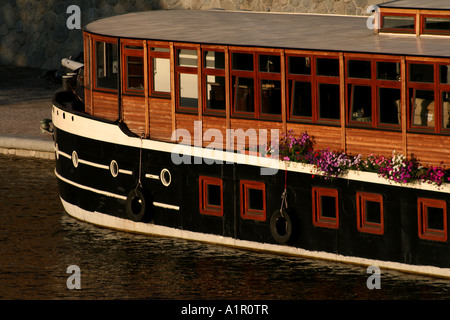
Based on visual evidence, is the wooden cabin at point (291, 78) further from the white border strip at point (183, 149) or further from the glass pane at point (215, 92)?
the white border strip at point (183, 149)

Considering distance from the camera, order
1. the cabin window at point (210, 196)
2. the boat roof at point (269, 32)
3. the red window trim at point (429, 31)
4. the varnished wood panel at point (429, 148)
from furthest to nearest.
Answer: the cabin window at point (210, 196) < the red window trim at point (429, 31) < the boat roof at point (269, 32) < the varnished wood panel at point (429, 148)

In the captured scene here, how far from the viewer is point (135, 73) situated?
2448cm

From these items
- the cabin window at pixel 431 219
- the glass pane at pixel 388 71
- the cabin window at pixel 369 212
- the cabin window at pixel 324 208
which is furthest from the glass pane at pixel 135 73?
the cabin window at pixel 431 219

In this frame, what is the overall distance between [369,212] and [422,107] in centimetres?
212

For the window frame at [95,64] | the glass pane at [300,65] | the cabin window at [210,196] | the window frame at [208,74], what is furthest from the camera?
the window frame at [95,64]

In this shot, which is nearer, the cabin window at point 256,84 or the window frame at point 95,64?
the cabin window at point 256,84

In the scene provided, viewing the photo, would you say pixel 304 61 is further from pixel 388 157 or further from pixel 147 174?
pixel 147 174

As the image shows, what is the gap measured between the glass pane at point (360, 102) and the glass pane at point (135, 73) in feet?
16.1

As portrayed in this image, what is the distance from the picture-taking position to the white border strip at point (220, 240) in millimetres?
20891

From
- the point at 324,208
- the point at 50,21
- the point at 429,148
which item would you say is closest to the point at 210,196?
the point at 324,208

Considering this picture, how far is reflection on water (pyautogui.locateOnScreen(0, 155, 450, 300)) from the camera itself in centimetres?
2088

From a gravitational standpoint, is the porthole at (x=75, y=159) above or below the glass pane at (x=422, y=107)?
below

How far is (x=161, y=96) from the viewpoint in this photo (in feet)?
78.8

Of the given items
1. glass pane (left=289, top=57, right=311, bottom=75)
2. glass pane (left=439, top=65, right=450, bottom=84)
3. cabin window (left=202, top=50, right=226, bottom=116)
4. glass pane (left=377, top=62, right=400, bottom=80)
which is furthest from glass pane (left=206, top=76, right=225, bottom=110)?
glass pane (left=439, top=65, right=450, bottom=84)
